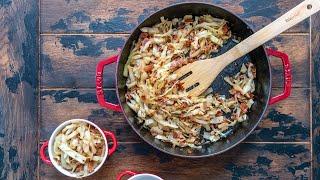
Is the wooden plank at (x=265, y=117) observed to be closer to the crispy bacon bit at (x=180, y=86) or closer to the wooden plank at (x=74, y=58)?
the wooden plank at (x=74, y=58)

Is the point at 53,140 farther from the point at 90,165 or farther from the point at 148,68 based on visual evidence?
the point at 148,68

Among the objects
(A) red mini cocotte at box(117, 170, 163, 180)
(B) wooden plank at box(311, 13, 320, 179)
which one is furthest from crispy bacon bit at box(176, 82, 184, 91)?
(B) wooden plank at box(311, 13, 320, 179)

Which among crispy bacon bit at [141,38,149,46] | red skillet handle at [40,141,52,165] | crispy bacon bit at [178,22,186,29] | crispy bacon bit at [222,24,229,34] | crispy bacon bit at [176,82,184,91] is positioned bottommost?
red skillet handle at [40,141,52,165]

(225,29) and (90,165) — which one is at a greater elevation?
(225,29)

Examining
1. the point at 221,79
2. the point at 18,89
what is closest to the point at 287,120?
the point at 221,79

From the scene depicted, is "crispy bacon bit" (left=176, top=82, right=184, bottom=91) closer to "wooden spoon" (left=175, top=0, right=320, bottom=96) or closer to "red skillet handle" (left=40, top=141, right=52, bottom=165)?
"wooden spoon" (left=175, top=0, right=320, bottom=96)

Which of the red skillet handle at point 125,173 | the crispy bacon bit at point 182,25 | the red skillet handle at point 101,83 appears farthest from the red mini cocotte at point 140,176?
the crispy bacon bit at point 182,25
